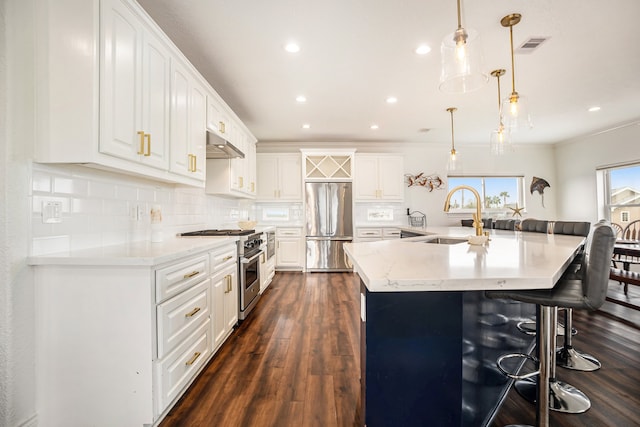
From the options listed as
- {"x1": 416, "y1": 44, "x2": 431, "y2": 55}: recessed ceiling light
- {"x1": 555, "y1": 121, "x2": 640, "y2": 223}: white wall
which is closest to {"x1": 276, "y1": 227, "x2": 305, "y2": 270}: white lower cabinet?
{"x1": 416, "y1": 44, "x2": 431, "y2": 55}: recessed ceiling light

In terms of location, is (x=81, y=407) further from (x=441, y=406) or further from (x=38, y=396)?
(x=441, y=406)

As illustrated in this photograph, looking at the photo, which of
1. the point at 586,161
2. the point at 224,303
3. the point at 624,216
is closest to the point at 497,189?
the point at 586,161

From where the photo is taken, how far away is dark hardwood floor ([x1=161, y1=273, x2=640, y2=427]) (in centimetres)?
153

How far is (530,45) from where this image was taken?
2506 mm

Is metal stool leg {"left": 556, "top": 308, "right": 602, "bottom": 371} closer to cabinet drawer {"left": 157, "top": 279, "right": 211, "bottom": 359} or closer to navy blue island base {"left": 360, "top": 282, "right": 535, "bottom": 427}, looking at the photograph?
navy blue island base {"left": 360, "top": 282, "right": 535, "bottom": 427}

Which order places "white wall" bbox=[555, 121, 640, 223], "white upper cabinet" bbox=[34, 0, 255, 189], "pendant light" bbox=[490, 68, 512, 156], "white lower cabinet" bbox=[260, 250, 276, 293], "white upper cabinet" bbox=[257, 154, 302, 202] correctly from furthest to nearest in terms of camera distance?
"white upper cabinet" bbox=[257, 154, 302, 202] → "white wall" bbox=[555, 121, 640, 223] → "white lower cabinet" bbox=[260, 250, 276, 293] → "pendant light" bbox=[490, 68, 512, 156] → "white upper cabinet" bbox=[34, 0, 255, 189]

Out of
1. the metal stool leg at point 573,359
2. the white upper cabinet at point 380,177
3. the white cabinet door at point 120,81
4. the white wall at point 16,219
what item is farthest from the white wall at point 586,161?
the white wall at point 16,219

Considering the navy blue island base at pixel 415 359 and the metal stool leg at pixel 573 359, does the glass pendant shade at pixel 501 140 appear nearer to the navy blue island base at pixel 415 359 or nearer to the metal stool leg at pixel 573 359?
the metal stool leg at pixel 573 359

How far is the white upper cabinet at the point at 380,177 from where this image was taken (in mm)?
5496

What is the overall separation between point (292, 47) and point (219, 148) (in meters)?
1.23

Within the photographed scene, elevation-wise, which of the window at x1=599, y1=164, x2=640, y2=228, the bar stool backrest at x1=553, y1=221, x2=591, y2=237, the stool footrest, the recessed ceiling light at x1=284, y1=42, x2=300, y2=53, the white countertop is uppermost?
the recessed ceiling light at x1=284, y1=42, x2=300, y2=53

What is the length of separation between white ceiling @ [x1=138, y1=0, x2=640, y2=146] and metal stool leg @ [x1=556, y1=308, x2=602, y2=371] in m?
2.24

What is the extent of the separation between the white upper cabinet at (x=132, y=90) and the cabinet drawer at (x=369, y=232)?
150 inches

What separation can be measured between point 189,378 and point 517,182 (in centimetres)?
700
